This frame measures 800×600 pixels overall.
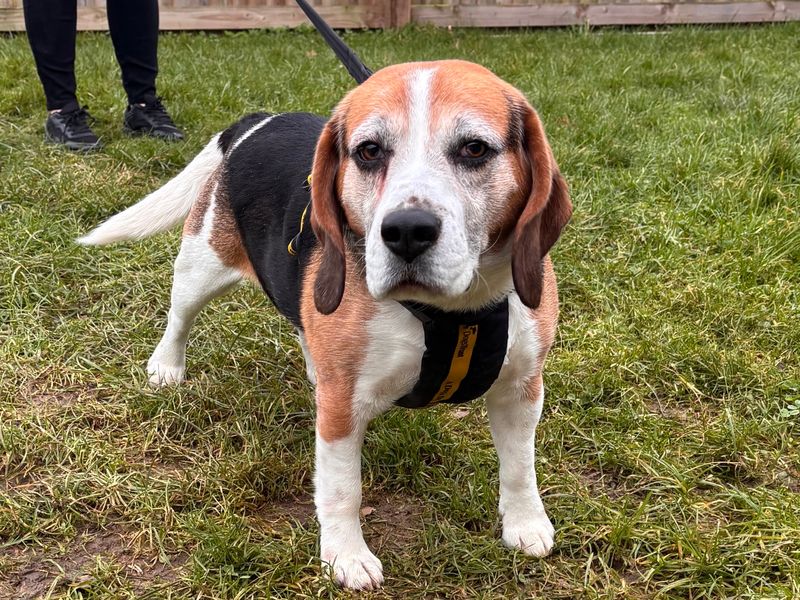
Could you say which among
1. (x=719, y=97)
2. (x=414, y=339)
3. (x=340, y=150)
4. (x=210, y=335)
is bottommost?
(x=210, y=335)

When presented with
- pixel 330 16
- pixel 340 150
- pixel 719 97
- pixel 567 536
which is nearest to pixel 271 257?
pixel 340 150

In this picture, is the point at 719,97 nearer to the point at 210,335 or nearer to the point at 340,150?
the point at 210,335

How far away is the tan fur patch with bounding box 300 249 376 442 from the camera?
7.80 feet

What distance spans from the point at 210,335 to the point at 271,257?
112cm

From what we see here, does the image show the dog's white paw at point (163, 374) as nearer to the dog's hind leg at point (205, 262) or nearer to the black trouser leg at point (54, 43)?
the dog's hind leg at point (205, 262)

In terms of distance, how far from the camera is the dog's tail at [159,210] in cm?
362

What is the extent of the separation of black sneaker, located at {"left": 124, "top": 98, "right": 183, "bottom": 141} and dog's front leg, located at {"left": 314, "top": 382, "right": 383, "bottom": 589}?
387cm

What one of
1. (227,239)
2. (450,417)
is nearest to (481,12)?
(227,239)

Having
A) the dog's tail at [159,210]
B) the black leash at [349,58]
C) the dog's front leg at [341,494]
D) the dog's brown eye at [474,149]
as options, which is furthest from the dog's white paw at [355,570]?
the dog's tail at [159,210]

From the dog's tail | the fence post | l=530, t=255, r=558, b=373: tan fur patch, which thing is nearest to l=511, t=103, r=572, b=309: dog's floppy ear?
l=530, t=255, r=558, b=373: tan fur patch

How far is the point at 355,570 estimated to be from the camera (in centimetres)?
258

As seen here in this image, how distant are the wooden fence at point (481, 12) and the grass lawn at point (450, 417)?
550 cm

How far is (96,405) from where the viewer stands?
3389 mm

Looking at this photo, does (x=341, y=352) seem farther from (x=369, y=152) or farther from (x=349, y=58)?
(x=349, y=58)
